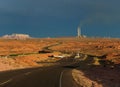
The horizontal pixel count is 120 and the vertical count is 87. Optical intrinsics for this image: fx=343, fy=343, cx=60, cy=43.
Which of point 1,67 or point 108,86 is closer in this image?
point 108,86

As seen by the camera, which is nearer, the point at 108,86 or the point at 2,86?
the point at 2,86

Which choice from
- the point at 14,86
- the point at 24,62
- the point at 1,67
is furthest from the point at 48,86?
the point at 24,62

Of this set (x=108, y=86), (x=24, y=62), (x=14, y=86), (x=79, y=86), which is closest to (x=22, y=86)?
(x=14, y=86)

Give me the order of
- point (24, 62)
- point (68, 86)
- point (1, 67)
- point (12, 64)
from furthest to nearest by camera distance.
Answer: point (24, 62) < point (12, 64) < point (1, 67) < point (68, 86)

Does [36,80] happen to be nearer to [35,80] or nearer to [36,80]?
[36,80]

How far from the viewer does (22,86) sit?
26.4m

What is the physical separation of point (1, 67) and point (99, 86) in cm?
3035

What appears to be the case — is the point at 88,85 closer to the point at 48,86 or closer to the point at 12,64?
the point at 48,86

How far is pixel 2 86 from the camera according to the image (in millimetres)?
25922

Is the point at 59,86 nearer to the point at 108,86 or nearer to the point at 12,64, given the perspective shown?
the point at 108,86

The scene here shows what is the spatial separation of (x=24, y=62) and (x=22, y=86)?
45.1 meters

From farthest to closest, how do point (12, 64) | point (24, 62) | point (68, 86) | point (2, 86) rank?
point (24, 62) < point (12, 64) < point (68, 86) < point (2, 86)

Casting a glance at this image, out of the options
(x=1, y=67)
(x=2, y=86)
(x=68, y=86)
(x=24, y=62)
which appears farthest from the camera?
(x=24, y=62)

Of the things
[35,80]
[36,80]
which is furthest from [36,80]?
[35,80]
